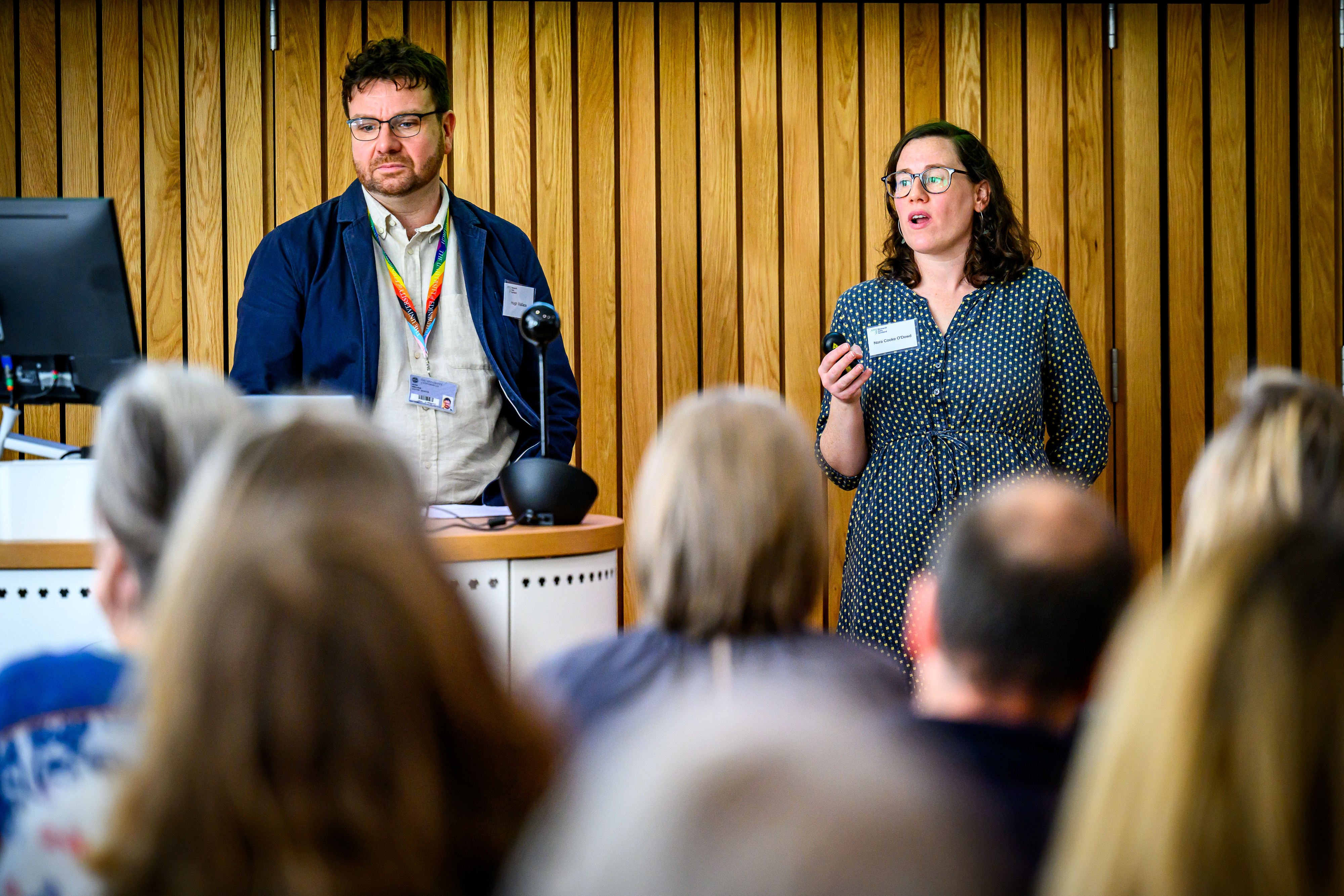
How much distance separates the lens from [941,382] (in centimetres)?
281

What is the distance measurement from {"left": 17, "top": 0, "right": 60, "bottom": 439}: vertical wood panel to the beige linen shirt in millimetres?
1534

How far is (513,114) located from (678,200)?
646 millimetres

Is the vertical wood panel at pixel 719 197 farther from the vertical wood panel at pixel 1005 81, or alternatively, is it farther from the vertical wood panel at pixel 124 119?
the vertical wood panel at pixel 124 119

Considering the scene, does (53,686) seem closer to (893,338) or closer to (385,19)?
(893,338)

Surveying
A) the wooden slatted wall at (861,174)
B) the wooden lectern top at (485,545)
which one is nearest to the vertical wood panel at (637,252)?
the wooden slatted wall at (861,174)

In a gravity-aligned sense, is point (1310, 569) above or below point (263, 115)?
below

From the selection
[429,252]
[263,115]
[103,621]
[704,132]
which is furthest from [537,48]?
[103,621]

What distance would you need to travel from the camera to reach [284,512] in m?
0.75

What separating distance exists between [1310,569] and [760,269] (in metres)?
3.47

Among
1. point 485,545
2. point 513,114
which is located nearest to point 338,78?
point 513,114

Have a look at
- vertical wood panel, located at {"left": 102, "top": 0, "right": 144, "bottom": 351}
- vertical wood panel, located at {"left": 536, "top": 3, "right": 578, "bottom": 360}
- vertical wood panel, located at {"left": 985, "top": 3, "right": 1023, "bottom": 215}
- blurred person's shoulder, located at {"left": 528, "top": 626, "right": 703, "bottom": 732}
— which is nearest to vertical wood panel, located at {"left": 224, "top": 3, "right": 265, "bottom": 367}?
vertical wood panel, located at {"left": 102, "top": 0, "right": 144, "bottom": 351}

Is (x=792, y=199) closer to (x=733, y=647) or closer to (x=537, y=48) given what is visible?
(x=537, y=48)

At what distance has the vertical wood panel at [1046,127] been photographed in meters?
4.02

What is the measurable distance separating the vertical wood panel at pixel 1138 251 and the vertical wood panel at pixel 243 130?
9.82ft
